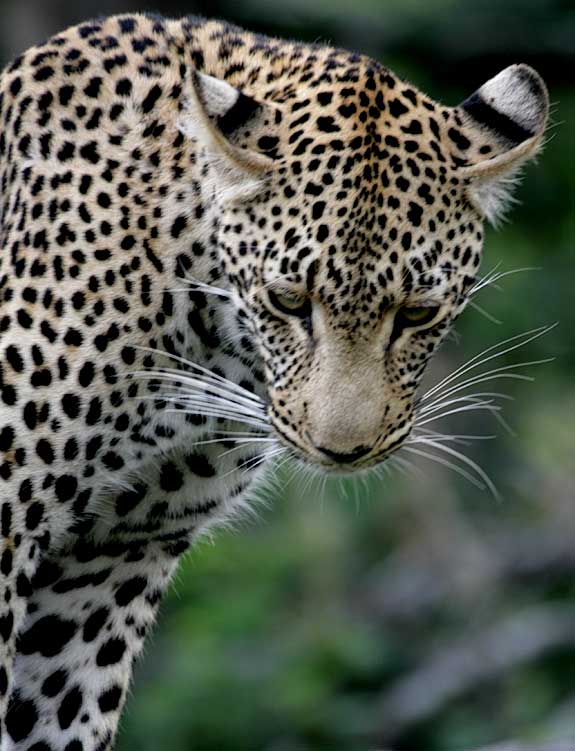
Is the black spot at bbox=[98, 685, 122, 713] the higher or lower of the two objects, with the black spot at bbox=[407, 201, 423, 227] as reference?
lower

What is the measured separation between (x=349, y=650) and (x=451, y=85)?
17.4 ft

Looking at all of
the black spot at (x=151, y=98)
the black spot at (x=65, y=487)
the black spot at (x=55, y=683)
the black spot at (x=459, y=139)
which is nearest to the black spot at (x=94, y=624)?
the black spot at (x=55, y=683)

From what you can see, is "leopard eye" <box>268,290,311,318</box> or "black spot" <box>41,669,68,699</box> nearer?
"leopard eye" <box>268,290,311,318</box>

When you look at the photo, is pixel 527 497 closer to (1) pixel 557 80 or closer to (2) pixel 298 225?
(1) pixel 557 80

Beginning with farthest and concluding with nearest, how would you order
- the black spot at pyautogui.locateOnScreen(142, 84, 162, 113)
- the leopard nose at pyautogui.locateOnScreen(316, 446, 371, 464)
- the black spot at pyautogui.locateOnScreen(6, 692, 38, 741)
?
1. the black spot at pyautogui.locateOnScreen(6, 692, 38, 741)
2. the black spot at pyautogui.locateOnScreen(142, 84, 162, 113)
3. the leopard nose at pyautogui.locateOnScreen(316, 446, 371, 464)

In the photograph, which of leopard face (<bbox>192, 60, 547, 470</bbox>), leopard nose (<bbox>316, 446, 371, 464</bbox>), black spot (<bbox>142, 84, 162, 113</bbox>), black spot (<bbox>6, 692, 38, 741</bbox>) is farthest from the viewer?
black spot (<bbox>6, 692, 38, 741</bbox>)

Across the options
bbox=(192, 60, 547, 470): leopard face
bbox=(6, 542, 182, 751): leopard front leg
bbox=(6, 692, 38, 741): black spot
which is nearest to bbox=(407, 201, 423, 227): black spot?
bbox=(192, 60, 547, 470): leopard face

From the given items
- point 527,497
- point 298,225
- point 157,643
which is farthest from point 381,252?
point 527,497

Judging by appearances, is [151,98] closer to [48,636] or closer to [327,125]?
[327,125]

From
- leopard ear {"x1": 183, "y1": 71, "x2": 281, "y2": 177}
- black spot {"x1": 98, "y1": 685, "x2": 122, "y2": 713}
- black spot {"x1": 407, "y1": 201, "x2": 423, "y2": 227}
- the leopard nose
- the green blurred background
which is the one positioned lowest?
the green blurred background

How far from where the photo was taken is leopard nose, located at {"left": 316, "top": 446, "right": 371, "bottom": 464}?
723 centimetres

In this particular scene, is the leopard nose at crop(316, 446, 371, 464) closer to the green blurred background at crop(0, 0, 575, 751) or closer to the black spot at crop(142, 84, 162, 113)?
A: the black spot at crop(142, 84, 162, 113)

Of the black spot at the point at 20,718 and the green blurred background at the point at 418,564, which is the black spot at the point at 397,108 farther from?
the green blurred background at the point at 418,564

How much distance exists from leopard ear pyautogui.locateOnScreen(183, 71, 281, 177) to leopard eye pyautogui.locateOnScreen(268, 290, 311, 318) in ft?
1.54
